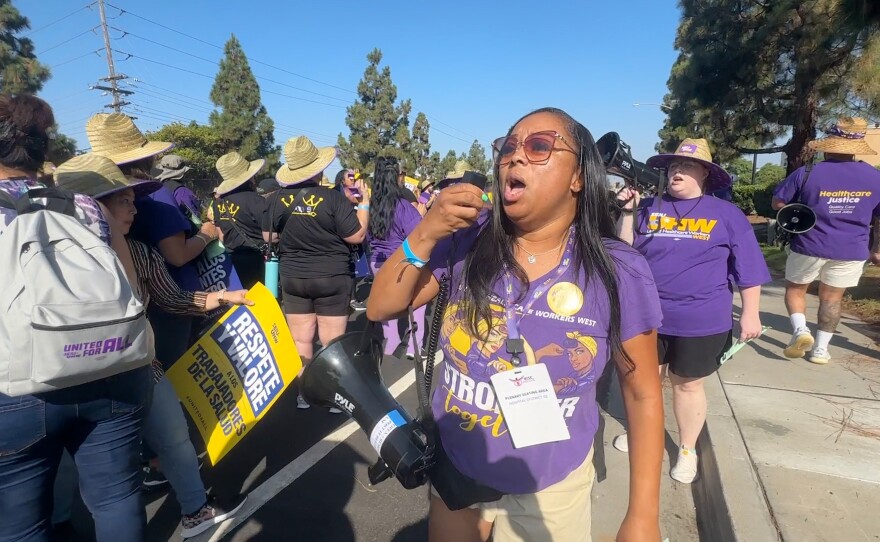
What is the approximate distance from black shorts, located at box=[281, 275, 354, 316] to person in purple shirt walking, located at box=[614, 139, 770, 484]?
219 cm

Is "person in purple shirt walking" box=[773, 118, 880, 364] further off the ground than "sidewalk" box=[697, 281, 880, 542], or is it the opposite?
"person in purple shirt walking" box=[773, 118, 880, 364]

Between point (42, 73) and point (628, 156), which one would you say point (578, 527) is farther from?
point (42, 73)

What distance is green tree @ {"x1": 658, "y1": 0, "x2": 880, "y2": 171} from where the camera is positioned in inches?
370

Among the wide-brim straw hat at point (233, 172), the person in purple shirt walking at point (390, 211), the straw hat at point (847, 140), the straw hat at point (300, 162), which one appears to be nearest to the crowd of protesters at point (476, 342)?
the straw hat at point (300, 162)

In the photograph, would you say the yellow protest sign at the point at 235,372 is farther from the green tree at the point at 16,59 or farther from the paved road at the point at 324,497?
the green tree at the point at 16,59

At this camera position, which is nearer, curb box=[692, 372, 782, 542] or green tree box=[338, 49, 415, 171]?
curb box=[692, 372, 782, 542]

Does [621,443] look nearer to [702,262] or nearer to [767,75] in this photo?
[702,262]

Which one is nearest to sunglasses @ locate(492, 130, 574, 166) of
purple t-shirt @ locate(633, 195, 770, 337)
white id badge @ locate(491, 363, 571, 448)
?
white id badge @ locate(491, 363, 571, 448)

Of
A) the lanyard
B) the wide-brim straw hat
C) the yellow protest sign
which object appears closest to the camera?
the lanyard

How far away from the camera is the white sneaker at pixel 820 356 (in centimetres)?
454

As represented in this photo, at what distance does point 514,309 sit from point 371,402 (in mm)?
552

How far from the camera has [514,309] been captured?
1396 millimetres

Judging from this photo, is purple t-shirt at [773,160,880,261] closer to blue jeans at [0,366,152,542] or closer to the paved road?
the paved road

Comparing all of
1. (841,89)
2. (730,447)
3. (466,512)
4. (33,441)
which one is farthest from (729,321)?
(841,89)
